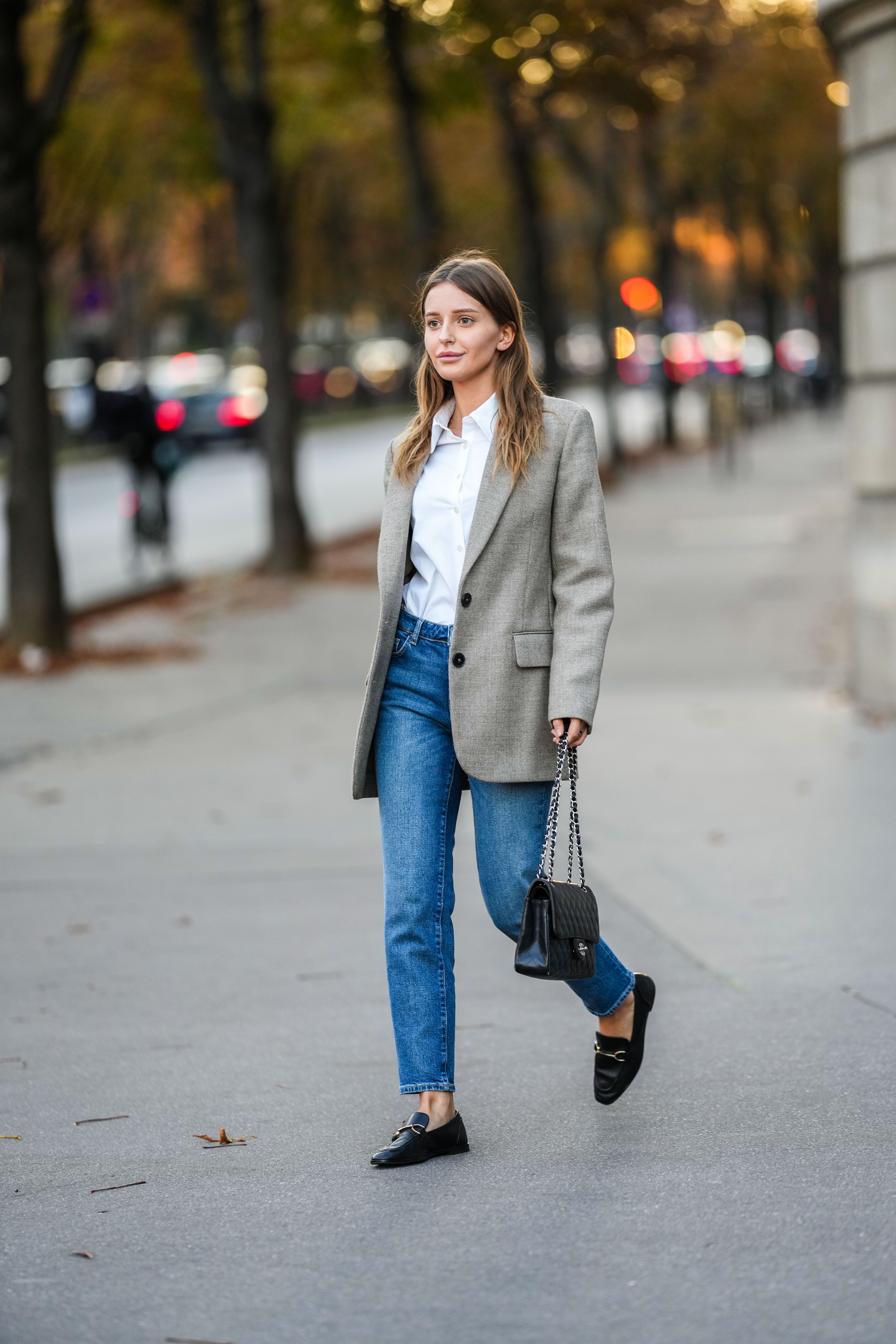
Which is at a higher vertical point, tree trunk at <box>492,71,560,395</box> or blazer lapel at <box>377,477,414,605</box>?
tree trunk at <box>492,71,560,395</box>

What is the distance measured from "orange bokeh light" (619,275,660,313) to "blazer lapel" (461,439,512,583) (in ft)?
84.7

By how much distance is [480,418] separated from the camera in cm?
409

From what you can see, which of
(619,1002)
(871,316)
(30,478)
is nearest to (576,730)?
(619,1002)

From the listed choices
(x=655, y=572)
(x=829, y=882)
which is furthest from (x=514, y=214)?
(x=829, y=882)

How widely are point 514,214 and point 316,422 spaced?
16260 mm

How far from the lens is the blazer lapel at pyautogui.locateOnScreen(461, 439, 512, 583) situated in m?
3.98

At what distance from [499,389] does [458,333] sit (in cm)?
15

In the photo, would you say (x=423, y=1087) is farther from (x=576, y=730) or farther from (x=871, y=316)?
(x=871, y=316)

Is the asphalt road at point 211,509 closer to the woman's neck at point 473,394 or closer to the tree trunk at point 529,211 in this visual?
the tree trunk at point 529,211

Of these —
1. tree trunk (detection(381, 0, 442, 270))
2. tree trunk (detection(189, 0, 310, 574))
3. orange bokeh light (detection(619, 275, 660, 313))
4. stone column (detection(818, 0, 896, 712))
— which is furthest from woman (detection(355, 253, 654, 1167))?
orange bokeh light (detection(619, 275, 660, 313))

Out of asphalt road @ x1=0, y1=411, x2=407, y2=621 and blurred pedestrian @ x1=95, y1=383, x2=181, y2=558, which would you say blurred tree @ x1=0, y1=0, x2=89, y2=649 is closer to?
asphalt road @ x1=0, y1=411, x2=407, y2=621

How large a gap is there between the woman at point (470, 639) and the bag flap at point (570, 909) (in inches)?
5.5

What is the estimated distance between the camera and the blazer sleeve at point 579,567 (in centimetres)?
397

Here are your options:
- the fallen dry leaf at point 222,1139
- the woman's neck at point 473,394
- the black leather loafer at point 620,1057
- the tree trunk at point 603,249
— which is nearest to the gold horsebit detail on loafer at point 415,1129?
the fallen dry leaf at point 222,1139
